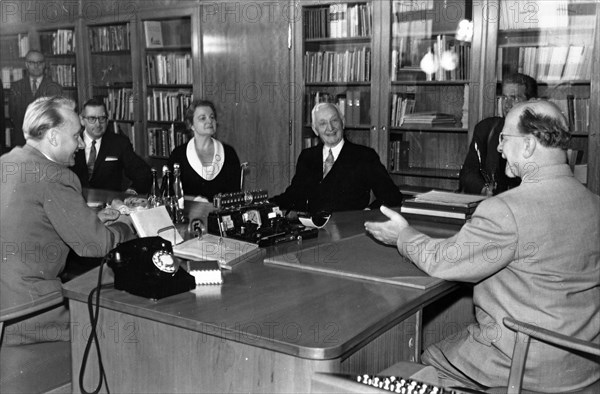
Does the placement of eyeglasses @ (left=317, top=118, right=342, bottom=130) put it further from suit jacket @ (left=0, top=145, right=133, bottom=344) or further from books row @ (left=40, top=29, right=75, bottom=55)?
books row @ (left=40, top=29, right=75, bottom=55)

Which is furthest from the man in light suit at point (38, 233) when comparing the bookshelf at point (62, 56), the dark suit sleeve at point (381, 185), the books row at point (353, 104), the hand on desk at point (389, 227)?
the bookshelf at point (62, 56)

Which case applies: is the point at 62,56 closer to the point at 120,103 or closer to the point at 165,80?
the point at 120,103

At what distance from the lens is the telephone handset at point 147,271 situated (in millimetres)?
1899

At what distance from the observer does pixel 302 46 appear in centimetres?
550

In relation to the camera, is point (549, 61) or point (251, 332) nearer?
point (251, 332)

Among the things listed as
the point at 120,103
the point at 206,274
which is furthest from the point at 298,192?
the point at 120,103

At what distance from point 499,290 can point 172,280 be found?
97 cm

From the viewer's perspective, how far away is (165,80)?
6430 mm

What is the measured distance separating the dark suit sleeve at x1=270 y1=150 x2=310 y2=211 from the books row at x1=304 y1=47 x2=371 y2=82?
4.10 ft

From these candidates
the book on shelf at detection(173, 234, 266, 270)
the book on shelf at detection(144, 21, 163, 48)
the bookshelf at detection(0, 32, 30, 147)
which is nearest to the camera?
the book on shelf at detection(173, 234, 266, 270)

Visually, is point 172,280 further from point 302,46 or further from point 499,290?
point 302,46

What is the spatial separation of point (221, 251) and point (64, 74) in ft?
18.5

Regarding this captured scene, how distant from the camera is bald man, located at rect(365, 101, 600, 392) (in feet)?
6.43

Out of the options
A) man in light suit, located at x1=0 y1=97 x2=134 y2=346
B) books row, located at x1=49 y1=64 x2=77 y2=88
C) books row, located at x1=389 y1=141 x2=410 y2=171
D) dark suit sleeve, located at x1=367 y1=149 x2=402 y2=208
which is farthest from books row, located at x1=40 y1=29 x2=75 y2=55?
man in light suit, located at x1=0 y1=97 x2=134 y2=346
